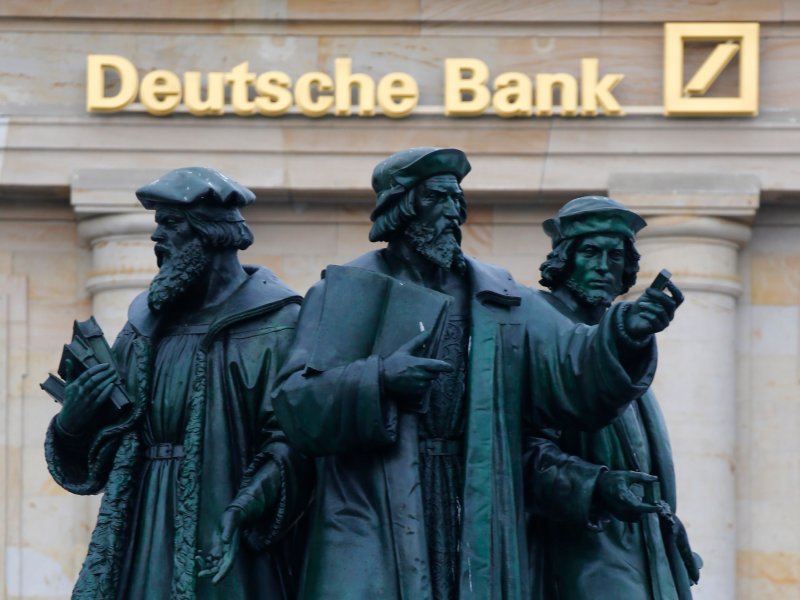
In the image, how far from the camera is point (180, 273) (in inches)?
523

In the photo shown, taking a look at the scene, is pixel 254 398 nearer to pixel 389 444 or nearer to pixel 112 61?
pixel 389 444

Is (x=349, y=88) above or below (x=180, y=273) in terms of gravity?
above

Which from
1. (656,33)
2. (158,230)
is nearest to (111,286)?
(656,33)

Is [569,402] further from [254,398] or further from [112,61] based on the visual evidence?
[112,61]

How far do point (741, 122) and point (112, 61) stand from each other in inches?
213

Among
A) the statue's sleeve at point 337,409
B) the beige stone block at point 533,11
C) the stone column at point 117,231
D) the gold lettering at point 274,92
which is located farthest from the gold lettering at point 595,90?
the statue's sleeve at point 337,409

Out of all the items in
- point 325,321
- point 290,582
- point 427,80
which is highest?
point 427,80

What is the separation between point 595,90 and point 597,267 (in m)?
18.3

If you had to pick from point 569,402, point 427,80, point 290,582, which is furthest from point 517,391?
point 427,80

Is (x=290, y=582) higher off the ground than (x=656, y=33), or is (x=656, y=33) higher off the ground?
(x=656, y=33)

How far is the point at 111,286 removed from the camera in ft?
106

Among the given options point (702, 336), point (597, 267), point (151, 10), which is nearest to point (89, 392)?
point (597, 267)

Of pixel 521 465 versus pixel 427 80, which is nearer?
pixel 521 465

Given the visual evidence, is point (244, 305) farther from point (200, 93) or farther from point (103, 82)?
point (103, 82)
